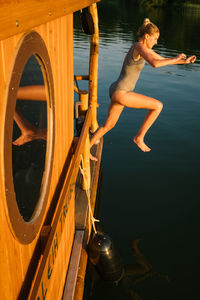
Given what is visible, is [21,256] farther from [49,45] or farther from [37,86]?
[49,45]

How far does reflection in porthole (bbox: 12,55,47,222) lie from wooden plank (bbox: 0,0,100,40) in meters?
0.28

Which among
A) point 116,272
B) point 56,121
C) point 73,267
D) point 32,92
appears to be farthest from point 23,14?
point 116,272

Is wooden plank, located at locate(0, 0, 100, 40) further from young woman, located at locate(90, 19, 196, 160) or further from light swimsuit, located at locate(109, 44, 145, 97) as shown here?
light swimsuit, located at locate(109, 44, 145, 97)

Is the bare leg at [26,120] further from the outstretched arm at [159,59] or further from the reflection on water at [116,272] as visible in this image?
the reflection on water at [116,272]

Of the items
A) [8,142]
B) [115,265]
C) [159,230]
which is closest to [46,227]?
[8,142]

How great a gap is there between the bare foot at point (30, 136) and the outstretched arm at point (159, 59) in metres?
2.26

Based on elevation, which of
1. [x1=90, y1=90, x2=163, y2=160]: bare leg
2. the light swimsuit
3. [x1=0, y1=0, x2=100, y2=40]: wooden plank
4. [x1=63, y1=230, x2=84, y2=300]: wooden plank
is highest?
[x1=0, y1=0, x2=100, y2=40]: wooden plank

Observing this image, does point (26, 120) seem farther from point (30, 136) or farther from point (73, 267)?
point (73, 267)

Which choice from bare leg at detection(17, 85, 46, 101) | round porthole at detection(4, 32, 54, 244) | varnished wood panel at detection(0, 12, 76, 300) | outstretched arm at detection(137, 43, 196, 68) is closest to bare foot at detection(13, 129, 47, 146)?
round porthole at detection(4, 32, 54, 244)

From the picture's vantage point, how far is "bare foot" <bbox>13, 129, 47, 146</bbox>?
1.99 metres

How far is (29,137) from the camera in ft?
7.13

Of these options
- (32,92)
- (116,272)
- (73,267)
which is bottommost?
(116,272)

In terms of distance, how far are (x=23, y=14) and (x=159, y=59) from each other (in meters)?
3.05

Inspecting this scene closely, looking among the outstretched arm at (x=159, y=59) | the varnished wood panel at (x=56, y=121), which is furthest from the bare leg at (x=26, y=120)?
the outstretched arm at (x=159, y=59)
